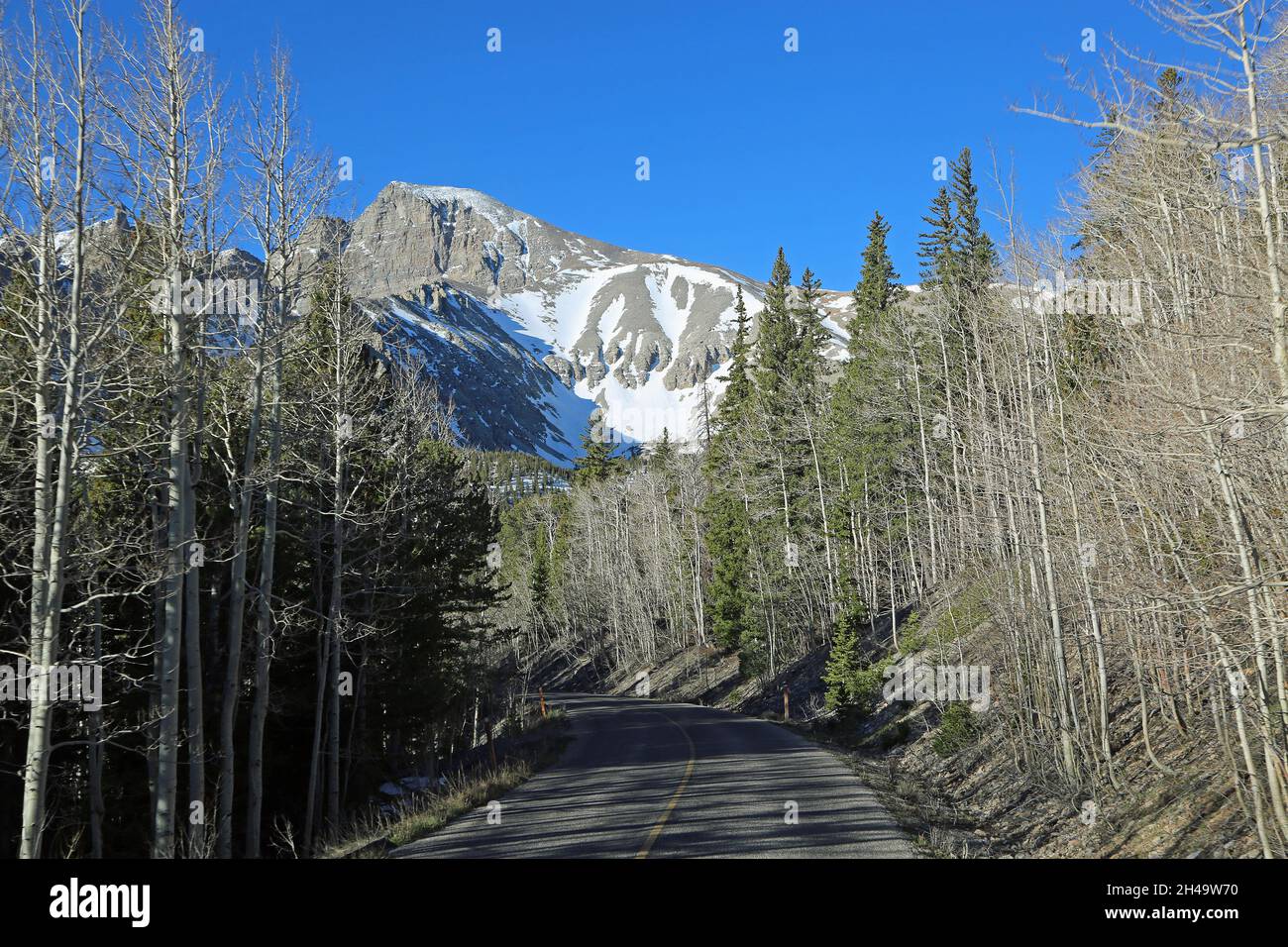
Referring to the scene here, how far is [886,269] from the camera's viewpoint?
43906mm

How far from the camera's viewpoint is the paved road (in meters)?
9.42

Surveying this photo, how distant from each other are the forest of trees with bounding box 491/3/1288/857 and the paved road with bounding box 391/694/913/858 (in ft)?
13.1

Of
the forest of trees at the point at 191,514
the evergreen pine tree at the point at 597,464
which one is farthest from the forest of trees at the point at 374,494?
the evergreen pine tree at the point at 597,464

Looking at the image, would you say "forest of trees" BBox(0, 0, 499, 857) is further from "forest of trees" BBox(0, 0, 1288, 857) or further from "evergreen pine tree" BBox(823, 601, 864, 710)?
"evergreen pine tree" BBox(823, 601, 864, 710)

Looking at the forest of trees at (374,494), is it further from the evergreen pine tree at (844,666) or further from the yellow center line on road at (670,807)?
the yellow center line on road at (670,807)

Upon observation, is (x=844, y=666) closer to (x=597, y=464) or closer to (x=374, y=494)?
(x=374, y=494)

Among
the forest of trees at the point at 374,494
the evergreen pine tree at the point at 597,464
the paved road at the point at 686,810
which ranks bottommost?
the paved road at the point at 686,810

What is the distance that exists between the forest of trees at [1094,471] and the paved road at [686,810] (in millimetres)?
3989

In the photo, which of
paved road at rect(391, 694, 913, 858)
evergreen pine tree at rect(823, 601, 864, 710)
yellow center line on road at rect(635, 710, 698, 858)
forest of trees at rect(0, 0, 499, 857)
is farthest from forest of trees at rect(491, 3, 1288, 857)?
forest of trees at rect(0, 0, 499, 857)

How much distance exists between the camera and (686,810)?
463 inches

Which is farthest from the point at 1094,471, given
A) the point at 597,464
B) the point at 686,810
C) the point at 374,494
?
the point at 597,464

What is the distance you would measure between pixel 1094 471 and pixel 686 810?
786 cm

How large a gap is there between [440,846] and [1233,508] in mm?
9679

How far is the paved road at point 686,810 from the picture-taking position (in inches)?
371
